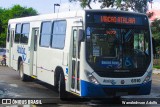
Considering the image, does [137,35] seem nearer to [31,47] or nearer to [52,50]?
[52,50]

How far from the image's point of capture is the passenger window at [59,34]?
42.4ft

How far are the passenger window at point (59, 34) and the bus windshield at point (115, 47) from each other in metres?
1.97

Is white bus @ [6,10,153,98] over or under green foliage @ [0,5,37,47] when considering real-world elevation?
under

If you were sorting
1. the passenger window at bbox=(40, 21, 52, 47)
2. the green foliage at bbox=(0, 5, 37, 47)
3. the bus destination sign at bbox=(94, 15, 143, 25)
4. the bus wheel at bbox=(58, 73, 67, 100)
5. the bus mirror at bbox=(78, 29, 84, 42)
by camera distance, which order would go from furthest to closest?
the green foliage at bbox=(0, 5, 37, 47) < the passenger window at bbox=(40, 21, 52, 47) < the bus wheel at bbox=(58, 73, 67, 100) < the bus destination sign at bbox=(94, 15, 143, 25) < the bus mirror at bbox=(78, 29, 84, 42)

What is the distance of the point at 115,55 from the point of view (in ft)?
36.5

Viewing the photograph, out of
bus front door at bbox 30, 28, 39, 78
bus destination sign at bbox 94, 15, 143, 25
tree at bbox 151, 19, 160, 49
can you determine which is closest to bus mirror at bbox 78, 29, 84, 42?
bus destination sign at bbox 94, 15, 143, 25

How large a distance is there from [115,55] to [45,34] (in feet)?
15.0

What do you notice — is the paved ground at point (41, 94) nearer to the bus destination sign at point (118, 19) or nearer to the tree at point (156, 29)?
the bus destination sign at point (118, 19)

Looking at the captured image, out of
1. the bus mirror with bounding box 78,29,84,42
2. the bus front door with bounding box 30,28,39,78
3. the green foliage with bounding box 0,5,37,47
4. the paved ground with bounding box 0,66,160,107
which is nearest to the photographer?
the bus mirror with bounding box 78,29,84,42

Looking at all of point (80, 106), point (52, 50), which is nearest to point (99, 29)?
point (80, 106)

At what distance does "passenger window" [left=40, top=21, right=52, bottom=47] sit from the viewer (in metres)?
14.5

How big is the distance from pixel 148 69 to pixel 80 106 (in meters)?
2.34

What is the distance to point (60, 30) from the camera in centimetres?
1329

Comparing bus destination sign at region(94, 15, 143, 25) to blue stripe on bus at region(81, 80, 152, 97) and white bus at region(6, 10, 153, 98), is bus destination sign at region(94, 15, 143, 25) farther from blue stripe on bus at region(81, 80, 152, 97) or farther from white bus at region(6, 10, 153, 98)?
blue stripe on bus at region(81, 80, 152, 97)
